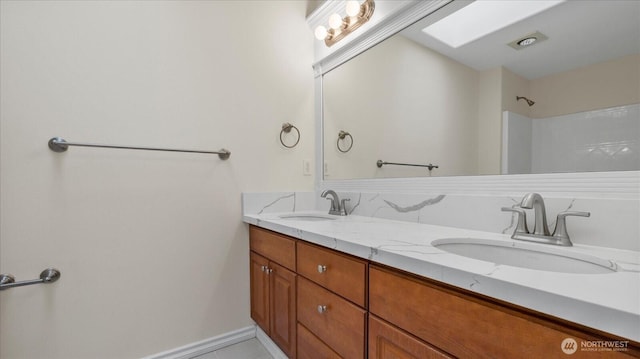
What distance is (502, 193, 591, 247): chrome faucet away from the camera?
0.84m

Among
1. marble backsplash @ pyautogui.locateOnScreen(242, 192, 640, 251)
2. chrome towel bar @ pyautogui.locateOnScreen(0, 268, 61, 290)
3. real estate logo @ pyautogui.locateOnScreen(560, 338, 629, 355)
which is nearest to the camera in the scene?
real estate logo @ pyautogui.locateOnScreen(560, 338, 629, 355)

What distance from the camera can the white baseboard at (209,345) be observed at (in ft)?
4.92

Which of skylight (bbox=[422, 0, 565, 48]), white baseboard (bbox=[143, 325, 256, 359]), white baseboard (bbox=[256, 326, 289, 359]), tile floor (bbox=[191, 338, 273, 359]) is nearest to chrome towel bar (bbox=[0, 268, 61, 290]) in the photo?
white baseboard (bbox=[143, 325, 256, 359])

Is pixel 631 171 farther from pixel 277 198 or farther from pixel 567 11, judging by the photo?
pixel 277 198

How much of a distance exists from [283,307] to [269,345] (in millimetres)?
414

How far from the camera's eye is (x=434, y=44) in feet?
4.40

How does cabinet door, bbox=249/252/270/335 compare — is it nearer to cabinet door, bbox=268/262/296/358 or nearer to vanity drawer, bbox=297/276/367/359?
cabinet door, bbox=268/262/296/358

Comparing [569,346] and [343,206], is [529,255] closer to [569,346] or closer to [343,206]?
[569,346]

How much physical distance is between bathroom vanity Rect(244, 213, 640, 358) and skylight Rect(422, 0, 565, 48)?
2.67ft

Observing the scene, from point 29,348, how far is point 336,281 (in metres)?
1.36

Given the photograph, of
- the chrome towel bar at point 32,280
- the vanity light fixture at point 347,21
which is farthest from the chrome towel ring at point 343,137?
the chrome towel bar at point 32,280

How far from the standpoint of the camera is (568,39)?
3.09 feet

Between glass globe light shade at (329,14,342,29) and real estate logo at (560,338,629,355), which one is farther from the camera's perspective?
glass globe light shade at (329,14,342,29)

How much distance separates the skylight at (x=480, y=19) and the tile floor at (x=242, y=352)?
185 cm
